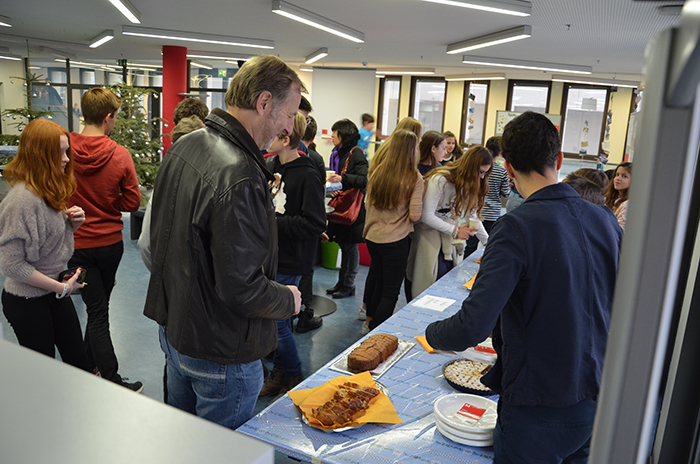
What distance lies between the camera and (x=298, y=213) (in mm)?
3113

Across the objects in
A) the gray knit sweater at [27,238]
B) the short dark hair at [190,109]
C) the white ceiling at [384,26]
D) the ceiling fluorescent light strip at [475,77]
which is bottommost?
the gray knit sweater at [27,238]

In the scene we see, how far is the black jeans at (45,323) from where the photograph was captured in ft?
8.03

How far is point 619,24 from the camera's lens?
20.4ft

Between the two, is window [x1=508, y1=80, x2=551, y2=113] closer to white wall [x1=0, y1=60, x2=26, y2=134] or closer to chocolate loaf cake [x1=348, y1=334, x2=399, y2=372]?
white wall [x1=0, y1=60, x2=26, y2=134]

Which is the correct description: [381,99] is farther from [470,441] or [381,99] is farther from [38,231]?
[470,441]

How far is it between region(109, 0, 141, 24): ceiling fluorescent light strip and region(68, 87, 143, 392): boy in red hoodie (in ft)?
13.2

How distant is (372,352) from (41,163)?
171 centimetres

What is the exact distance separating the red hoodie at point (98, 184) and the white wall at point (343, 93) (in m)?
10.9

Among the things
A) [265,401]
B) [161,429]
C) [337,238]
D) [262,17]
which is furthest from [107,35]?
[161,429]

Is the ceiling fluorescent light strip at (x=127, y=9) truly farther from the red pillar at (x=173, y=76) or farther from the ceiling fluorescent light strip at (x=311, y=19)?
the red pillar at (x=173, y=76)

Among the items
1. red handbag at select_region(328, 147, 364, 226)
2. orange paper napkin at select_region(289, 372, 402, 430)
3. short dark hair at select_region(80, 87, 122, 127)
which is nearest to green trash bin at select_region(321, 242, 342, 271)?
red handbag at select_region(328, 147, 364, 226)

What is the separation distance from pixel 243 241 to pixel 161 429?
1.13 meters

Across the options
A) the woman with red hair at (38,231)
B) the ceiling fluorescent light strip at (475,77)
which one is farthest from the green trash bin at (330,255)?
the ceiling fluorescent light strip at (475,77)

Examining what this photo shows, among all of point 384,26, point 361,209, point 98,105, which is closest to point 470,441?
point 98,105
